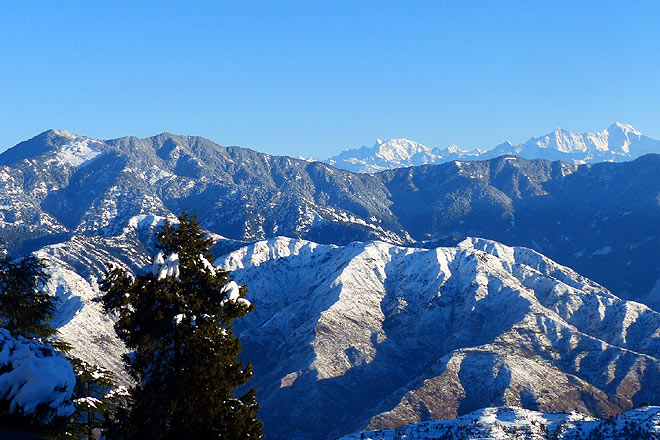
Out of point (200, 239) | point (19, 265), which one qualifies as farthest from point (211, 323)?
point (19, 265)

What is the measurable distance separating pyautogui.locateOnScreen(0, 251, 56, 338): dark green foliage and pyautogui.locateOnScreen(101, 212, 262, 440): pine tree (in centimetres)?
876

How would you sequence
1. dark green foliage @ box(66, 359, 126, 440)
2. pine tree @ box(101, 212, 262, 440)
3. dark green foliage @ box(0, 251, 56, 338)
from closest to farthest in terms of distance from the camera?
pine tree @ box(101, 212, 262, 440)
dark green foliage @ box(66, 359, 126, 440)
dark green foliage @ box(0, 251, 56, 338)

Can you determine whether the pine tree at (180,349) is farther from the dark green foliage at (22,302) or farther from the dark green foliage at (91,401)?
the dark green foliage at (22,302)

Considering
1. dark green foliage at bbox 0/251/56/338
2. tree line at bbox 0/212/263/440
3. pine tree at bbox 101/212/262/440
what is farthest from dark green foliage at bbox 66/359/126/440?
dark green foliage at bbox 0/251/56/338

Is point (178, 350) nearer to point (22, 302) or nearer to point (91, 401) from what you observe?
Answer: point (91, 401)

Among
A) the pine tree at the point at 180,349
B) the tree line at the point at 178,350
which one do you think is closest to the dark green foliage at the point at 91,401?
the tree line at the point at 178,350

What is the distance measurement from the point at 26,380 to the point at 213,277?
36.8ft

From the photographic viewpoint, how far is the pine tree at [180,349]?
37156 millimetres

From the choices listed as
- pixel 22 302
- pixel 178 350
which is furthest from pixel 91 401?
pixel 22 302

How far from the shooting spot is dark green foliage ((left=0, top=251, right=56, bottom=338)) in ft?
141

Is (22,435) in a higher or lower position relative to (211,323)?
lower

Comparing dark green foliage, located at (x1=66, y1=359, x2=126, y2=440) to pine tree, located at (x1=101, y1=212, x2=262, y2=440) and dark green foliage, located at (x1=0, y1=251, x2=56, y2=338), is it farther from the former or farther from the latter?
dark green foliage, located at (x1=0, y1=251, x2=56, y2=338)

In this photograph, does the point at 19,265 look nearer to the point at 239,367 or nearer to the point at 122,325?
the point at 122,325

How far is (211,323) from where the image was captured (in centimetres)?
3788
